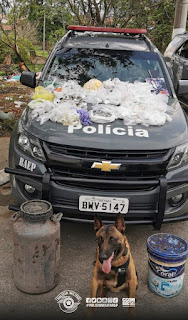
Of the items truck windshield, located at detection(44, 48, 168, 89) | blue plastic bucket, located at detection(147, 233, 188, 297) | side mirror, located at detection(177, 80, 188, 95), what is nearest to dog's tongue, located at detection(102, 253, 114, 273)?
blue plastic bucket, located at detection(147, 233, 188, 297)

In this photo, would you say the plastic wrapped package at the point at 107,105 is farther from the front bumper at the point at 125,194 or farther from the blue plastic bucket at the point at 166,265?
the blue plastic bucket at the point at 166,265

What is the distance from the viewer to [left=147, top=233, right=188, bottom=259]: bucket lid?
2.75 m

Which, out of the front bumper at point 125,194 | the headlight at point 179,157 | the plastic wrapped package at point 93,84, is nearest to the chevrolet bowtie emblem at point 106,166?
the front bumper at point 125,194

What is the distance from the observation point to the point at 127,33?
17.5 feet

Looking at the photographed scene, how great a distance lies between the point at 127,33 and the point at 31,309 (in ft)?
13.4

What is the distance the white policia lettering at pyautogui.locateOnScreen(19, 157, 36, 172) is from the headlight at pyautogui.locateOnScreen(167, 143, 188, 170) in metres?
1.22

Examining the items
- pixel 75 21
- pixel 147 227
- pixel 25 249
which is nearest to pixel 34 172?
pixel 25 249

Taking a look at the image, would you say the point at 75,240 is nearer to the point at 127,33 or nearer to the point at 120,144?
the point at 120,144

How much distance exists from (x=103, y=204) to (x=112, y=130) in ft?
2.31

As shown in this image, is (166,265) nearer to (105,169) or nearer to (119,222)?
(119,222)

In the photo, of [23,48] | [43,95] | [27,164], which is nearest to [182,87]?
[43,95]

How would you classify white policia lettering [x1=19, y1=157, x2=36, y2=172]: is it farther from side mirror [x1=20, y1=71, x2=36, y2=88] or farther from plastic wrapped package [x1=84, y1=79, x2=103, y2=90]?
side mirror [x1=20, y1=71, x2=36, y2=88]

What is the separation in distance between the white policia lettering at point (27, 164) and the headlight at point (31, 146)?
2.9 inches

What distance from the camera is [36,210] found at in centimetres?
282
